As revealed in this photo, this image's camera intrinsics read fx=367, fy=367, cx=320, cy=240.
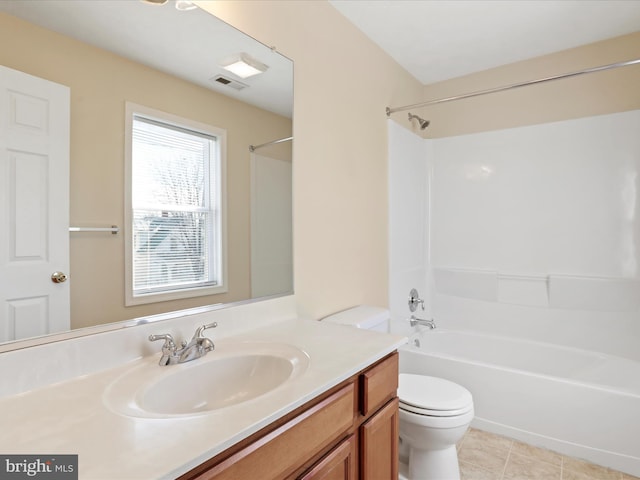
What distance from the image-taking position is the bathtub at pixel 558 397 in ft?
6.15

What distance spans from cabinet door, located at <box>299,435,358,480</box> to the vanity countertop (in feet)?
0.68

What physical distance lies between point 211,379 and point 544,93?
10.0 ft

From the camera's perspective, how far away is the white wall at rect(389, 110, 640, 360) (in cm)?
253

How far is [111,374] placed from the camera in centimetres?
103

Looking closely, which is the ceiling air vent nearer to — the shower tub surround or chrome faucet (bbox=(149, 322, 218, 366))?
chrome faucet (bbox=(149, 322, 218, 366))

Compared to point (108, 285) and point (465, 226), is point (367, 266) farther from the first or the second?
point (108, 285)

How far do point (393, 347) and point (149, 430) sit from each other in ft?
2.76

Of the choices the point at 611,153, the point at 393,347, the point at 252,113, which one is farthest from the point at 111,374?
the point at 611,153

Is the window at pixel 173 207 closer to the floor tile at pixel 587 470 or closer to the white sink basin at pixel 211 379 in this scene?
the white sink basin at pixel 211 379

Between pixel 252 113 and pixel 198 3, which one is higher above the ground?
pixel 198 3

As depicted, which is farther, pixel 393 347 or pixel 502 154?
pixel 502 154

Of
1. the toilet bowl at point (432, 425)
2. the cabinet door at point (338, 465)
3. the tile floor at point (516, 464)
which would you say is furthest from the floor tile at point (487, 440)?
the cabinet door at point (338, 465)

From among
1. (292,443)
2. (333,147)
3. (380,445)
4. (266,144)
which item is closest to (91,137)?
(266,144)

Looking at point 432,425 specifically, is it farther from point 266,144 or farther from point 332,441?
point 266,144
